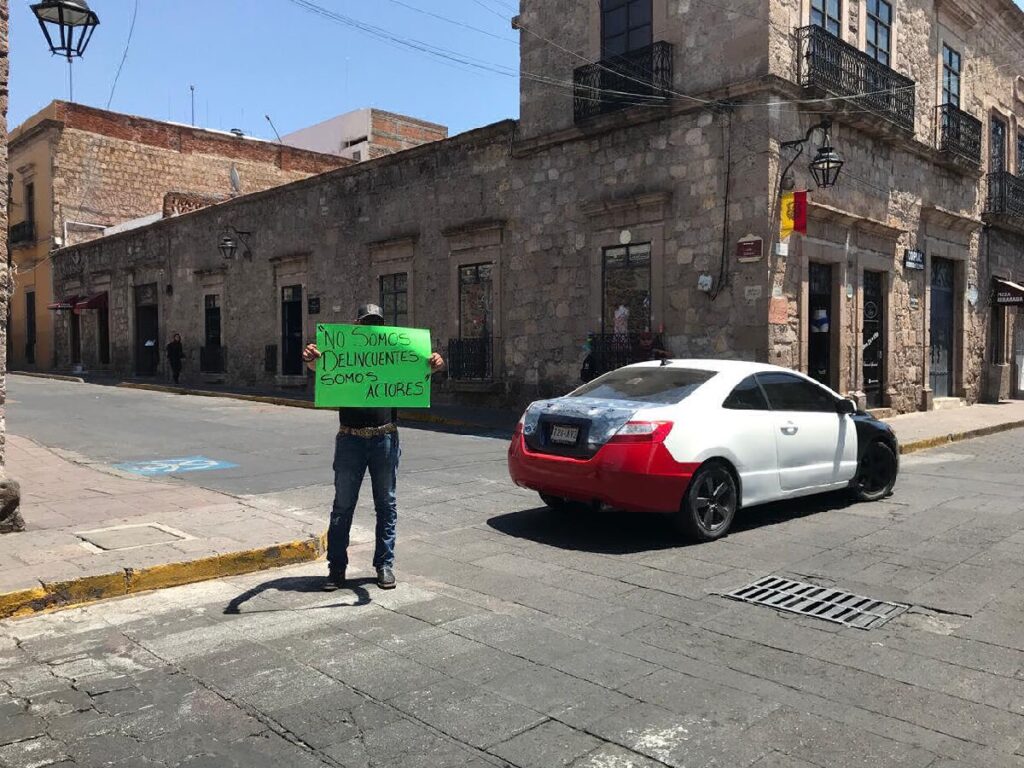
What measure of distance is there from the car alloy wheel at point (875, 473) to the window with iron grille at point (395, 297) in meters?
13.1

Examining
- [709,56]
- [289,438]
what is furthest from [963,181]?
[289,438]

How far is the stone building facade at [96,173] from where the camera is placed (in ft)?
112

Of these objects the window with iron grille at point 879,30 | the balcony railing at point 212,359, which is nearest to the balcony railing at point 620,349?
the window with iron grille at point 879,30

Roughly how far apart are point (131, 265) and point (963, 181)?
2776 centimetres

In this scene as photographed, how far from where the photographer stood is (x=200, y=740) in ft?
10.6

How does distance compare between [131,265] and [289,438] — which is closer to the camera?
[289,438]

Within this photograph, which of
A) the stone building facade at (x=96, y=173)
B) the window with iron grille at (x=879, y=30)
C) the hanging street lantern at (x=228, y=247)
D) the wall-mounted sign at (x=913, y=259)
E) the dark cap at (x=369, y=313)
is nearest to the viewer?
the dark cap at (x=369, y=313)

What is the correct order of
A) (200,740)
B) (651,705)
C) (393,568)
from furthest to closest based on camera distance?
(393,568), (651,705), (200,740)

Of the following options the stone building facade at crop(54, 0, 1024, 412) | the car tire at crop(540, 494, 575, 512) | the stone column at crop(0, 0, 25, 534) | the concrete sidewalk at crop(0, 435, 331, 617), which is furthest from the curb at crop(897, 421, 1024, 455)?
the stone column at crop(0, 0, 25, 534)

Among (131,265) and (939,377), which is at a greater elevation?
(131,265)

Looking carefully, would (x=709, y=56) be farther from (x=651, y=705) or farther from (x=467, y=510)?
(x=651, y=705)

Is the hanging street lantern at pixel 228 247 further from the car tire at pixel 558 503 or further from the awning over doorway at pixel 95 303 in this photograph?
the car tire at pixel 558 503

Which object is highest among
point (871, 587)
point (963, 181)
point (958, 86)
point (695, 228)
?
point (958, 86)

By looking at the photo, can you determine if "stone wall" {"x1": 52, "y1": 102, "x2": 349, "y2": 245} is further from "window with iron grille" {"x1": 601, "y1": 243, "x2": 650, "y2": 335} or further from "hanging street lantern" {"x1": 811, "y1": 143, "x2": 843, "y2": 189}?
"hanging street lantern" {"x1": 811, "y1": 143, "x2": 843, "y2": 189}
